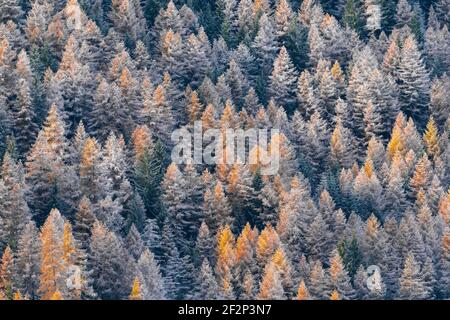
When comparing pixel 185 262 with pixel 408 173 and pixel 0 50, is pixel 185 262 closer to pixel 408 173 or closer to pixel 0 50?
pixel 408 173

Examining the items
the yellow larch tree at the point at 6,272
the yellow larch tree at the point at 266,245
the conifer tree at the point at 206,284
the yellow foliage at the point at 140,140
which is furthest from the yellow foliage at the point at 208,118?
the yellow larch tree at the point at 6,272

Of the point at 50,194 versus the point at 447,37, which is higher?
the point at 447,37

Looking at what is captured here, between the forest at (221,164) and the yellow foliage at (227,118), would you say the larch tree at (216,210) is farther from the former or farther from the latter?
the yellow foliage at (227,118)

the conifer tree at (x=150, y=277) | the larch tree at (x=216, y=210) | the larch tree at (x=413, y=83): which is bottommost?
the conifer tree at (x=150, y=277)

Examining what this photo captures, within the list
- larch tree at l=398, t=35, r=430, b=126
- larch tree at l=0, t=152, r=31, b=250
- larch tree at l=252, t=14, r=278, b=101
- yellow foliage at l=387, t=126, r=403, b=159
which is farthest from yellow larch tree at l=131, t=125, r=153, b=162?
larch tree at l=398, t=35, r=430, b=126

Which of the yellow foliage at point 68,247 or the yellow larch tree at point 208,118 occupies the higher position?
the yellow larch tree at point 208,118

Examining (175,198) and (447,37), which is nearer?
(175,198)

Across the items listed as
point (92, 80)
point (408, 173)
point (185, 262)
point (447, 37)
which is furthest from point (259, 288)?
point (447, 37)

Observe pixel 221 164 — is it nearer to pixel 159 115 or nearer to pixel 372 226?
pixel 159 115

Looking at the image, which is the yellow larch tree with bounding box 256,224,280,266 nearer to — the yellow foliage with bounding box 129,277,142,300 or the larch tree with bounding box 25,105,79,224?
the yellow foliage with bounding box 129,277,142,300
